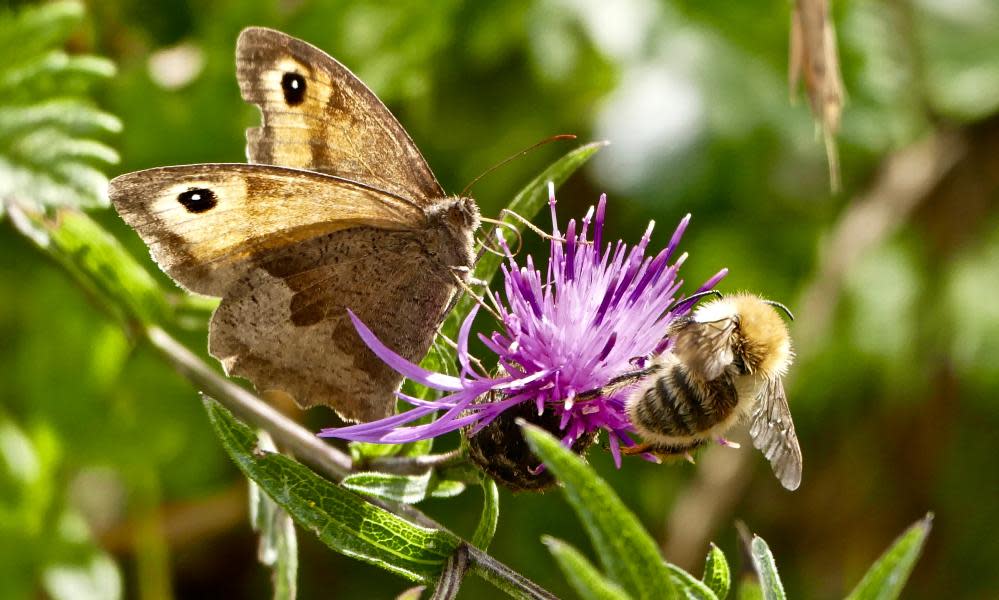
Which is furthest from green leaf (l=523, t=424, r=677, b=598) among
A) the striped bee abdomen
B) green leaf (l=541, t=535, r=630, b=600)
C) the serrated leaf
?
the serrated leaf

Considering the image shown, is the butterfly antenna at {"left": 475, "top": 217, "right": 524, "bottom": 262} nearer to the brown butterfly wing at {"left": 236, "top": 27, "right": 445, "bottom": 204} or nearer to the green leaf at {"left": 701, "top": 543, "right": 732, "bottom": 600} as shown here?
the brown butterfly wing at {"left": 236, "top": 27, "right": 445, "bottom": 204}

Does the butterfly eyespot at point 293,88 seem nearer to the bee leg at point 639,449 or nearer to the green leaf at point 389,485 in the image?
the green leaf at point 389,485

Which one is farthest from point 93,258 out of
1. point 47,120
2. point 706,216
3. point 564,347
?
point 706,216

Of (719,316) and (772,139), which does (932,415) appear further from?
(719,316)

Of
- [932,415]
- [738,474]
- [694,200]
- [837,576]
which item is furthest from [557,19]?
[837,576]

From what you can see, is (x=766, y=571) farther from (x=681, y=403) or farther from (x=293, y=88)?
(x=293, y=88)
